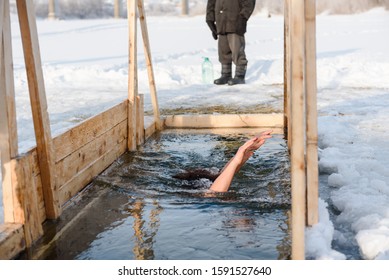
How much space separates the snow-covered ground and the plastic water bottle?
0.21m

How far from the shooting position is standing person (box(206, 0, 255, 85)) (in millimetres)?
11750

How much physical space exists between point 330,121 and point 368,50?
935cm

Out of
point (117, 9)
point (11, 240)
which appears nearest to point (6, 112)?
point (11, 240)

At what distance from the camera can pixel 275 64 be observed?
14711mm

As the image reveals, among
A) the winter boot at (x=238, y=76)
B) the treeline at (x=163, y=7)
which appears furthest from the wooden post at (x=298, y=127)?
the treeline at (x=163, y=7)

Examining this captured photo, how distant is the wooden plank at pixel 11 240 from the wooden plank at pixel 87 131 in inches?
35.7

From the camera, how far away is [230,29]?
465 inches

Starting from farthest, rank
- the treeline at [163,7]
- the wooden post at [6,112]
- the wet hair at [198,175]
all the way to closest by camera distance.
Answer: the treeline at [163,7] < the wet hair at [198,175] < the wooden post at [6,112]

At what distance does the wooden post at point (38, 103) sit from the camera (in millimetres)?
4285

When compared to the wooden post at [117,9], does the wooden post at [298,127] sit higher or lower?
higher

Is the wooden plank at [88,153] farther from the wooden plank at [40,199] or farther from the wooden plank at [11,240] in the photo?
the wooden plank at [11,240]

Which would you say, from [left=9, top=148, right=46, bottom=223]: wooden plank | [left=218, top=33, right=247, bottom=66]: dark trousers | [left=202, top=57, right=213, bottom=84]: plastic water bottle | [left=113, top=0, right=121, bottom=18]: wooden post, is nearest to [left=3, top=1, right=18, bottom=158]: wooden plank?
[left=9, top=148, right=46, bottom=223]: wooden plank

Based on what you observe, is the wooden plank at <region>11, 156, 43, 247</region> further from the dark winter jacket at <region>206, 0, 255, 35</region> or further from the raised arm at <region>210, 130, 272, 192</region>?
the dark winter jacket at <region>206, 0, 255, 35</region>
